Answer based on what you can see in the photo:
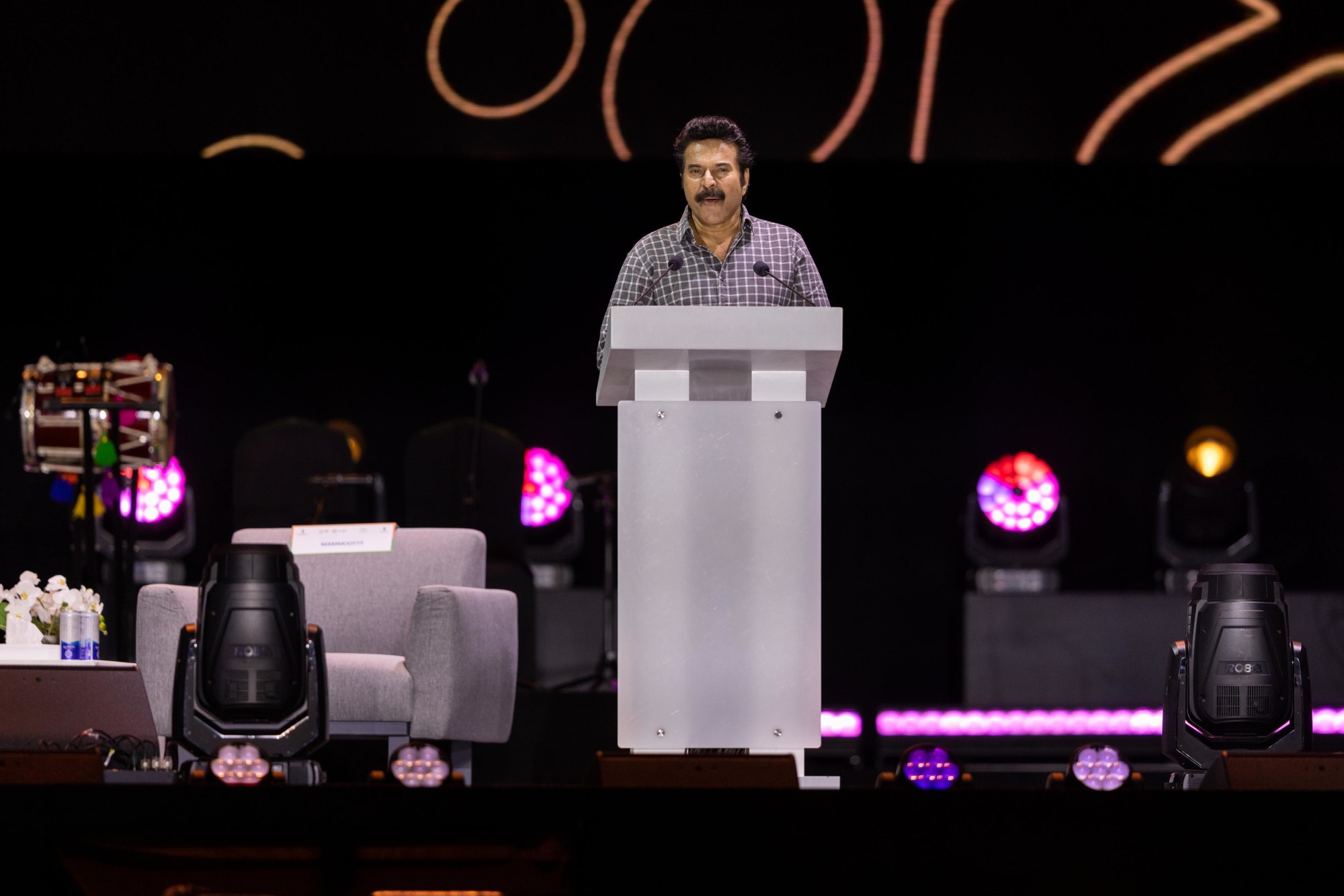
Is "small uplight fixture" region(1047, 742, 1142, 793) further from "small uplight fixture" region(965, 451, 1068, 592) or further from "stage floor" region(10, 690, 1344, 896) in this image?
"small uplight fixture" region(965, 451, 1068, 592)

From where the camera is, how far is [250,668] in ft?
8.56

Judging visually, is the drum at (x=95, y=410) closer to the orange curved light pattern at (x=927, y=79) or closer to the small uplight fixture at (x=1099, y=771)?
the orange curved light pattern at (x=927, y=79)

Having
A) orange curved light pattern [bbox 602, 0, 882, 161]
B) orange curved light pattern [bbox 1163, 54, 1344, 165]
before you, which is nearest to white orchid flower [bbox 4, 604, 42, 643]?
orange curved light pattern [bbox 602, 0, 882, 161]

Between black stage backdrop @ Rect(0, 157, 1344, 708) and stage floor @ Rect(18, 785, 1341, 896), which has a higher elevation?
black stage backdrop @ Rect(0, 157, 1344, 708)

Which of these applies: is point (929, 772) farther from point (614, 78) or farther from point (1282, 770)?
point (614, 78)

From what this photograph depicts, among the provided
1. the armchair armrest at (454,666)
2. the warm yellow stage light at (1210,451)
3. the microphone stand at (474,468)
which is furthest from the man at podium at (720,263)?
the warm yellow stage light at (1210,451)

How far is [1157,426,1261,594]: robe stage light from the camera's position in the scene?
648 centimetres

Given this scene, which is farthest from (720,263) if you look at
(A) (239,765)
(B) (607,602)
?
(B) (607,602)

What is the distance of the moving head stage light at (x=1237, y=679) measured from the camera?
8.82ft

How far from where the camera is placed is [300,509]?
6.48 meters

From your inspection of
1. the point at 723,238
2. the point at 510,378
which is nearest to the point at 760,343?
the point at 723,238

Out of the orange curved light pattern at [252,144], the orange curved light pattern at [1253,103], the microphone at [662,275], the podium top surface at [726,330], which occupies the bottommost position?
the podium top surface at [726,330]

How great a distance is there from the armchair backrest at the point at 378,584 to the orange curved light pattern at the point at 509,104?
2.75m

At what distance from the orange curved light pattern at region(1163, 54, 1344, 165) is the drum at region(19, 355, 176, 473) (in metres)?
4.28
